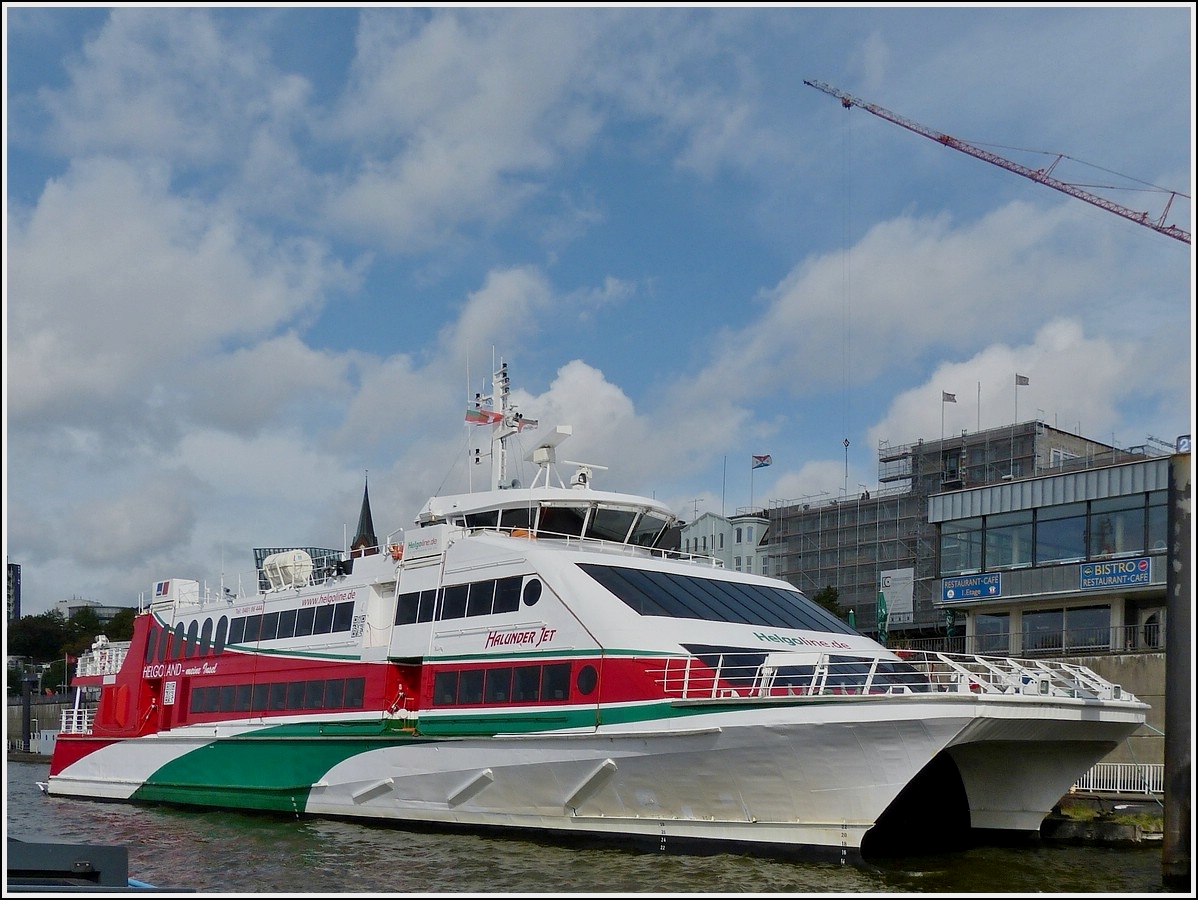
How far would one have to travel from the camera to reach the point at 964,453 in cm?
6644

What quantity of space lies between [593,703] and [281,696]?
8851 mm

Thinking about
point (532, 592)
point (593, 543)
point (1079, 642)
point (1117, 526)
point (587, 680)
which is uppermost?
point (1117, 526)

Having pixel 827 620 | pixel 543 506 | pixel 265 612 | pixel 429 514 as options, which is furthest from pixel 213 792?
pixel 827 620

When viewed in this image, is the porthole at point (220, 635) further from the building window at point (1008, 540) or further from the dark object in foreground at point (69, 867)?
the building window at point (1008, 540)

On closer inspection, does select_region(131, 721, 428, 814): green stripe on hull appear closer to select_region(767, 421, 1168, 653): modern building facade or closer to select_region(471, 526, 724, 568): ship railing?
select_region(471, 526, 724, 568): ship railing

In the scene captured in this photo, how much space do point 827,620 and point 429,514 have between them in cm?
784

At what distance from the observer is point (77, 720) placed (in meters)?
31.9

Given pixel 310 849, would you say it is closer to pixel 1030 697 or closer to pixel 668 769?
pixel 668 769

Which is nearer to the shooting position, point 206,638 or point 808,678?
point 808,678

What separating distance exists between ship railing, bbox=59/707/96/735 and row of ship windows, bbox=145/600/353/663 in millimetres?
4328

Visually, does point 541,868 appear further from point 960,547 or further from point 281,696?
point 960,547

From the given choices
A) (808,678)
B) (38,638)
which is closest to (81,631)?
(38,638)

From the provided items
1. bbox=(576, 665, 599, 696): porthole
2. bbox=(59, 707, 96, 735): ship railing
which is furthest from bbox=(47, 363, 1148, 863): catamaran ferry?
bbox=(59, 707, 96, 735): ship railing

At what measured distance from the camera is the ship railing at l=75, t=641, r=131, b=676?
30844 mm
